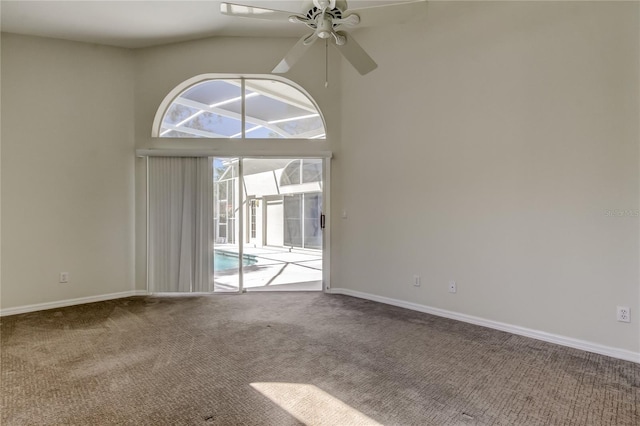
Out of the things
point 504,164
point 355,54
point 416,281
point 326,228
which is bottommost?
point 416,281

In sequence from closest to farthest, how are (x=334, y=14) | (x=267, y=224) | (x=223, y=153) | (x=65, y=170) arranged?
(x=334, y=14), (x=65, y=170), (x=223, y=153), (x=267, y=224)

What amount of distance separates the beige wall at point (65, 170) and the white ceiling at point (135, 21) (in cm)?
26

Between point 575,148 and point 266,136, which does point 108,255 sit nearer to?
point 266,136

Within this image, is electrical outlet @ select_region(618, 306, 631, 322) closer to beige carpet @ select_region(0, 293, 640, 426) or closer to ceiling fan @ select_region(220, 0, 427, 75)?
beige carpet @ select_region(0, 293, 640, 426)

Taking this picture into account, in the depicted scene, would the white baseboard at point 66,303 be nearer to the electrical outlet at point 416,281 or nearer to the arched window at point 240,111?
the arched window at point 240,111

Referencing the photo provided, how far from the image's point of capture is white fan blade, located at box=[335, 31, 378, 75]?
249 cm

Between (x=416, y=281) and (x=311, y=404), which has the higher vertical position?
(x=416, y=281)

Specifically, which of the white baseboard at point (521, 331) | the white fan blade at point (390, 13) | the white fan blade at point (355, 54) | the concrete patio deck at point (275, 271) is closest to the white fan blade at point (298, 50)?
the white fan blade at point (355, 54)

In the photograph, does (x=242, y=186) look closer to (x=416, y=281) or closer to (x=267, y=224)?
(x=267, y=224)

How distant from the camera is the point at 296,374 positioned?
235 cm

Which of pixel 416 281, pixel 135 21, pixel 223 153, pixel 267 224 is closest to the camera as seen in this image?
pixel 135 21

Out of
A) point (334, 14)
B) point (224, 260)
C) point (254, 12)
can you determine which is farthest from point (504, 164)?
point (224, 260)

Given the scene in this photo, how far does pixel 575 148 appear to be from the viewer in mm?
2826

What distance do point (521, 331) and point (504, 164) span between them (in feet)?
5.32
